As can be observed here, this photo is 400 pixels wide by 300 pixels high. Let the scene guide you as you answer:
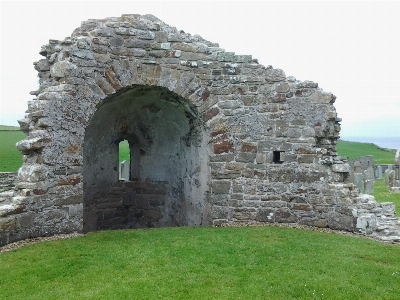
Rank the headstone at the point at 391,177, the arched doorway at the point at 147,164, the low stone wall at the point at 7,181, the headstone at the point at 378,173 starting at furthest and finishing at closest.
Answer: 1. the headstone at the point at 378,173
2. the headstone at the point at 391,177
3. the low stone wall at the point at 7,181
4. the arched doorway at the point at 147,164

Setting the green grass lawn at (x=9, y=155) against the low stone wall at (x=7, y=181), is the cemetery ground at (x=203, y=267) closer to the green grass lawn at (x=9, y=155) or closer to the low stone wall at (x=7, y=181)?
the low stone wall at (x=7, y=181)

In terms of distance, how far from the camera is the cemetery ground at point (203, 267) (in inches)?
206

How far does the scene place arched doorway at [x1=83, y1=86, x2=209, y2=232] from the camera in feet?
32.5

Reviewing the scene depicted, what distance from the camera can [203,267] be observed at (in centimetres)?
603

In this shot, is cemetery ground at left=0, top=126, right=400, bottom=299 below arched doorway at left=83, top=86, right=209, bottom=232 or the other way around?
below

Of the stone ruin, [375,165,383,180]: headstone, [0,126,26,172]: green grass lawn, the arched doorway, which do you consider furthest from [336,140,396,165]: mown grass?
the stone ruin

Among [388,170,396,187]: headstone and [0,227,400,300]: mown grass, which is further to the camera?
[388,170,396,187]: headstone

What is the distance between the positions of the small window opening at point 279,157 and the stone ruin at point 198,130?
0.07 ft

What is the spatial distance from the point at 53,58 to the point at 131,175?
4.58 m

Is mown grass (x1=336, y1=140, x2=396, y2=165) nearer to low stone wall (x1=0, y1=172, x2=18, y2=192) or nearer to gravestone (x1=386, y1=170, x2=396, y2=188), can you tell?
gravestone (x1=386, y1=170, x2=396, y2=188)

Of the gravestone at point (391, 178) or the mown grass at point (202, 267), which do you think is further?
the gravestone at point (391, 178)

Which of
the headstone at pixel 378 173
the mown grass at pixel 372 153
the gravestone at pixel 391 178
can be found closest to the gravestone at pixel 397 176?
the gravestone at pixel 391 178

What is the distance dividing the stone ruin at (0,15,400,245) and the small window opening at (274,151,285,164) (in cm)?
2

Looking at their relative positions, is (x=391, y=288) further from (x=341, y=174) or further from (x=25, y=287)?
(x=25, y=287)
